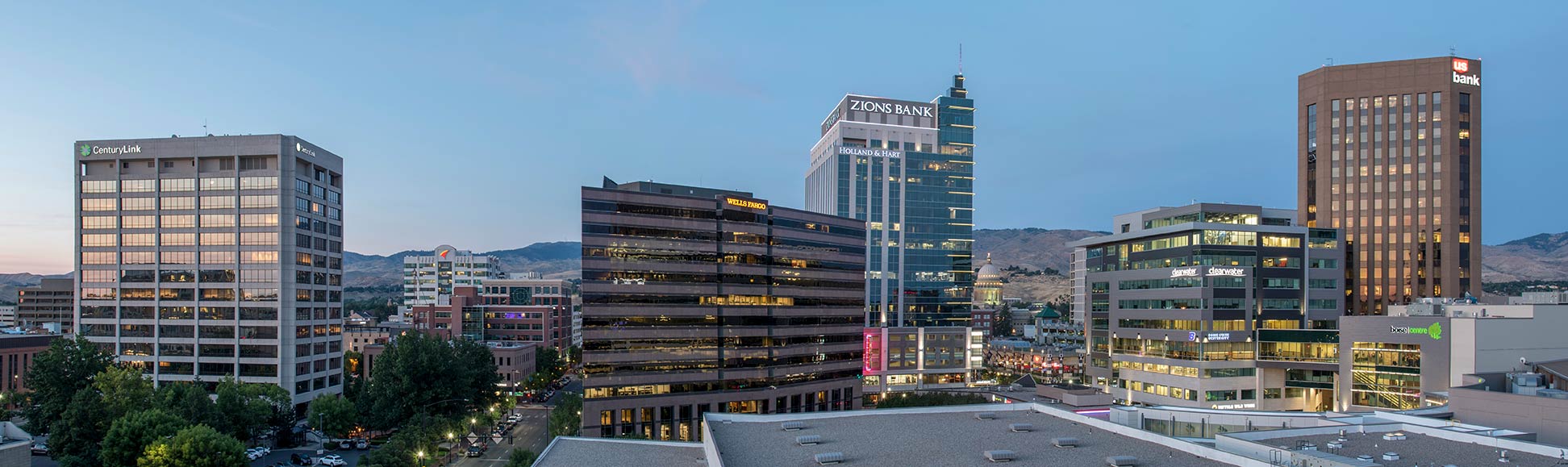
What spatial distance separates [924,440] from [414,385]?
8502 centimetres

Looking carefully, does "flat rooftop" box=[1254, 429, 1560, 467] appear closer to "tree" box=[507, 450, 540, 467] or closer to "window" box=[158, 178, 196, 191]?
"tree" box=[507, 450, 540, 467]

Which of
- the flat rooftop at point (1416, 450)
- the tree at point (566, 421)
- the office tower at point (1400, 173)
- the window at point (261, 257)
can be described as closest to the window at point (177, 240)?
the window at point (261, 257)

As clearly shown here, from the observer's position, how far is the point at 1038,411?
191 feet

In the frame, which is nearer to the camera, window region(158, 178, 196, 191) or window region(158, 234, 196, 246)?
window region(158, 178, 196, 191)

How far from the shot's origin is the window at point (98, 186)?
424 ft

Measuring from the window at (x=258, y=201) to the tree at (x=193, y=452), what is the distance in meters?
62.8

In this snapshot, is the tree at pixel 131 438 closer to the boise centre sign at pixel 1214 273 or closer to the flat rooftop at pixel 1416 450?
the flat rooftop at pixel 1416 450

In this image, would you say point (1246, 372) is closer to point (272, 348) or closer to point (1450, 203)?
point (1450, 203)

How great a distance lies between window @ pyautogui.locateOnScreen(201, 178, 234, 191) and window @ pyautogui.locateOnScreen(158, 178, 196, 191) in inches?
68.2

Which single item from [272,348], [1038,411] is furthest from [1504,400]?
[272,348]

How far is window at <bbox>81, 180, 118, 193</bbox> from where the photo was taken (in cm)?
12912

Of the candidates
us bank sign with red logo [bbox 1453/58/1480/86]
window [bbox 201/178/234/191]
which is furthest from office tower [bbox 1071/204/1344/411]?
window [bbox 201/178/234/191]

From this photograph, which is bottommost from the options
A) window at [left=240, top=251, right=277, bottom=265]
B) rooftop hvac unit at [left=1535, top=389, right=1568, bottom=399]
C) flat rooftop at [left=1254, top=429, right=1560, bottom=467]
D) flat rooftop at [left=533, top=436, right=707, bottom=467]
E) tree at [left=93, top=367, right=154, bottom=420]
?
tree at [left=93, top=367, right=154, bottom=420]

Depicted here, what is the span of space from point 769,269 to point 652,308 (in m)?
20.4
